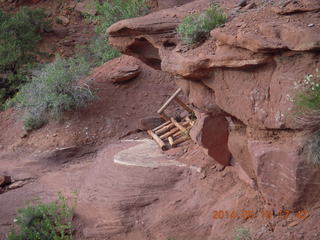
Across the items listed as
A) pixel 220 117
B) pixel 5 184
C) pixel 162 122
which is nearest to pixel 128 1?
pixel 162 122

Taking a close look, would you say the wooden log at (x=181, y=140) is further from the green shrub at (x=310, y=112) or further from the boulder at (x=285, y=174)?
the green shrub at (x=310, y=112)

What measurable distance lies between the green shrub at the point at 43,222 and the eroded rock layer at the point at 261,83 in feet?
8.07

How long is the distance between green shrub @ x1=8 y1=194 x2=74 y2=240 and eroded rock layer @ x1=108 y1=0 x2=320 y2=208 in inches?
96.8

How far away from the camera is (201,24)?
650cm

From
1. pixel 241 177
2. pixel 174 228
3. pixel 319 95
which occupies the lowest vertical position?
pixel 174 228

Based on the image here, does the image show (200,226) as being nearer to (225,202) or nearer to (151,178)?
(225,202)

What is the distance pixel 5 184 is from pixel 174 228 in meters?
4.29

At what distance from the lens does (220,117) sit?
6930mm

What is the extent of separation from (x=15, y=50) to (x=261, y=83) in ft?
35.1

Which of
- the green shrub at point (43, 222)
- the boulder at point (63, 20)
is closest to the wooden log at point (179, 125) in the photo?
the green shrub at point (43, 222)

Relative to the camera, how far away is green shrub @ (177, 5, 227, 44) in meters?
6.45
